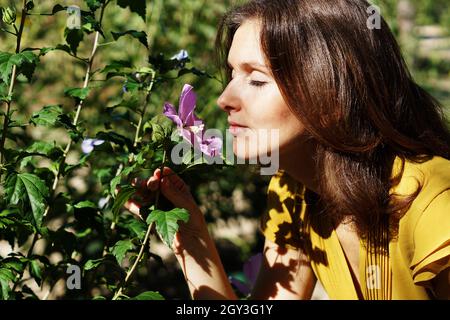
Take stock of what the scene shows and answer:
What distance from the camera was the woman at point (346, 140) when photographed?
139cm

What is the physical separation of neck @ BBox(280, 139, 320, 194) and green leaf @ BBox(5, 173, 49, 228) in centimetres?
50

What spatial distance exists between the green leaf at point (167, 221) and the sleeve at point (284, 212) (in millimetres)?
535

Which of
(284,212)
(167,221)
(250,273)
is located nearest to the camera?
(167,221)

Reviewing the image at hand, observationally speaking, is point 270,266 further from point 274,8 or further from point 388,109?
point 274,8

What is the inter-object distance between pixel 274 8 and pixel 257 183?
1.61 m

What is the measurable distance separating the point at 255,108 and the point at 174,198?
256 millimetres

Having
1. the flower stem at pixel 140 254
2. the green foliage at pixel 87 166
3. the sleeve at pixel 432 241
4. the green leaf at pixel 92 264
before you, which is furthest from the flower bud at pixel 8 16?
the sleeve at pixel 432 241

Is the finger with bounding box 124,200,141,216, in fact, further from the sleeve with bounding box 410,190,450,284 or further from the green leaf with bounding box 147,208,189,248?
the sleeve with bounding box 410,190,450,284

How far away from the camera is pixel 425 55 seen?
5504 millimetres

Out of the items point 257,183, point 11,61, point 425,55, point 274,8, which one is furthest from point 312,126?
point 425,55

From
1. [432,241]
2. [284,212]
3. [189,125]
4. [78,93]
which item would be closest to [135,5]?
[78,93]

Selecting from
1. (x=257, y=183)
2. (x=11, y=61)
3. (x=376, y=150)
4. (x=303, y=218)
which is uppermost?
(x=11, y=61)

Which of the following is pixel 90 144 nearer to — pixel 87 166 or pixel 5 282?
pixel 87 166

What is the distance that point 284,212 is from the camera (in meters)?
1.77
